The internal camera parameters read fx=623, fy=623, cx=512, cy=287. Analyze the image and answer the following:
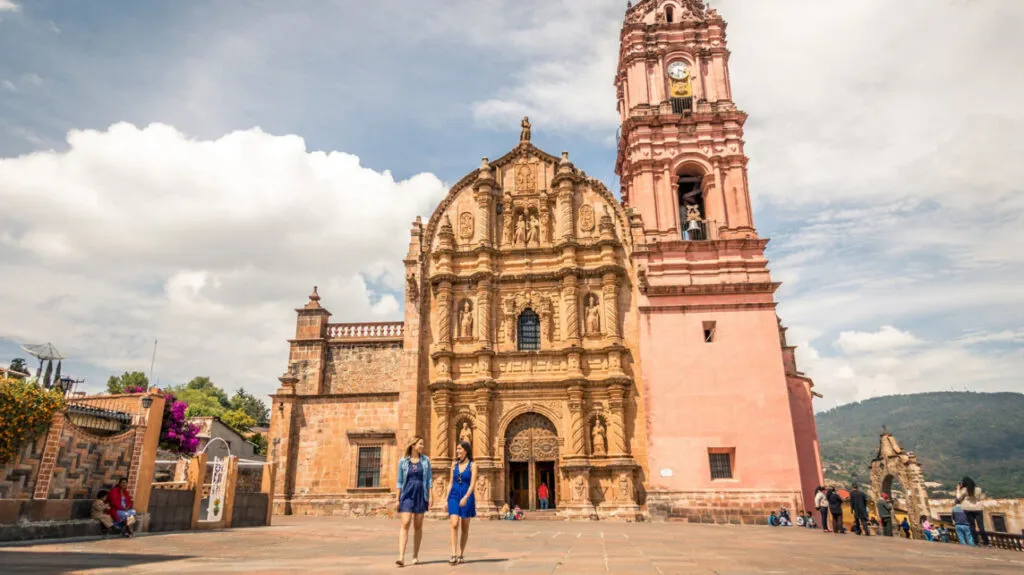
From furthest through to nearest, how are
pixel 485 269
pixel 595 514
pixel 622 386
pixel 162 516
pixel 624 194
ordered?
pixel 624 194 → pixel 485 269 → pixel 622 386 → pixel 595 514 → pixel 162 516

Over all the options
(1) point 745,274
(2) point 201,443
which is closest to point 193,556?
(1) point 745,274

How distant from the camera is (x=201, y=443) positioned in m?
31.9

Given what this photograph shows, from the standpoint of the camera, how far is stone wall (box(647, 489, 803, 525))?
872 inches

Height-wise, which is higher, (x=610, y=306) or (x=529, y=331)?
(x=610, y=306)

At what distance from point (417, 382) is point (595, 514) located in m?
8.52

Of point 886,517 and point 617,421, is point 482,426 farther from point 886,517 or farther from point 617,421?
point 886,517

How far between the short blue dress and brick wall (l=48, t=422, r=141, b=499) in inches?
321

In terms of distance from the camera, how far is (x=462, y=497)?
329 inches

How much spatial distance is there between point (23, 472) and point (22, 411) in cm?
114

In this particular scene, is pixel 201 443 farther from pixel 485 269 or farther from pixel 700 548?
pixel 700 548

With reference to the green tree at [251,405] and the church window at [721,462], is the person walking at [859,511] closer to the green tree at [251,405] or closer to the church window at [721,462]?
the church window at [721,462]

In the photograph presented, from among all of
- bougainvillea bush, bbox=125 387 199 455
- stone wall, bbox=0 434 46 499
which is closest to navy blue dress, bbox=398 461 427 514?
stone wall, bbox=0 434 46 499

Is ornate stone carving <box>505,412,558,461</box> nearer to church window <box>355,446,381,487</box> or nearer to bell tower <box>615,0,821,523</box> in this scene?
bell tower <box>615,0,821,523</box>

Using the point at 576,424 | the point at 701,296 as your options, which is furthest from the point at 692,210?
the point at 576,424
